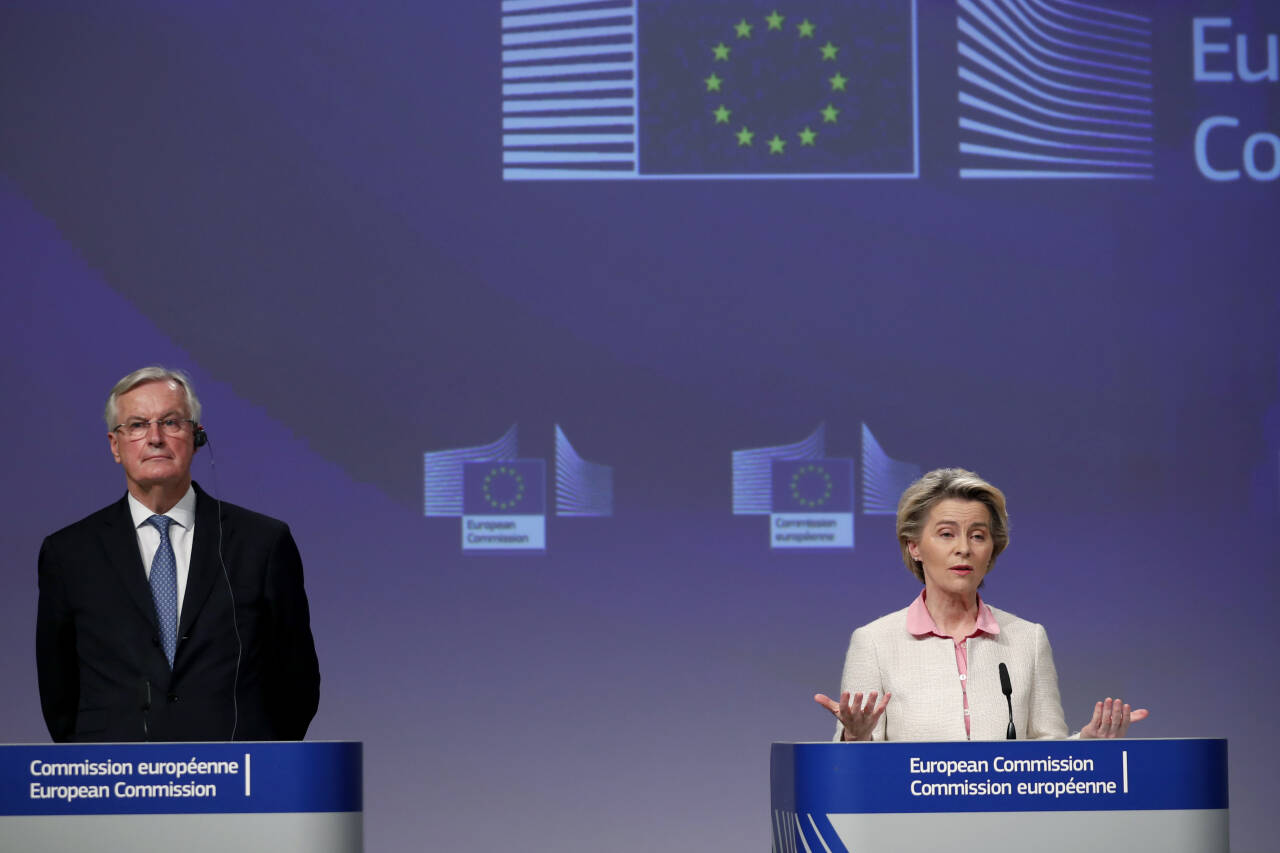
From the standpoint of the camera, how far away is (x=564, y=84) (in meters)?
5.16

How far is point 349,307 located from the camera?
514 cm

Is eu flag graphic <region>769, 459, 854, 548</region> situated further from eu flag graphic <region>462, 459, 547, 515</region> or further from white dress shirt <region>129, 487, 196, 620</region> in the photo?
white dress shirt <region>129, 487, 196, 620</region>

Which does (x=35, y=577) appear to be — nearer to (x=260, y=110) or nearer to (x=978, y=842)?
(x=260, y=110)

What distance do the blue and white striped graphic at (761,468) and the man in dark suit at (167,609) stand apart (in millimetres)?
2171

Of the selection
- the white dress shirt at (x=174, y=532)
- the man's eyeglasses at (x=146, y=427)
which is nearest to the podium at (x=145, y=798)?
the white dress shirt at (x=174, y=532)

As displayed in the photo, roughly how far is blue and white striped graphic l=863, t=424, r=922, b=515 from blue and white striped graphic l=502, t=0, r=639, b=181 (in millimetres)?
1425

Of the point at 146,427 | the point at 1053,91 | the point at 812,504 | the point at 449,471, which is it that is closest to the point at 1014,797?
the point at 146,427

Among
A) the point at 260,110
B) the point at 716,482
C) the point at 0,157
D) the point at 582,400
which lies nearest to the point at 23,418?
the point at 0,157

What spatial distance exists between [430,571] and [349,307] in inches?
37.9

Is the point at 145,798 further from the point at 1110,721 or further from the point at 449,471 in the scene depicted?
the point at 449,471

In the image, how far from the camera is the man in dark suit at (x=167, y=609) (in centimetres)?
306

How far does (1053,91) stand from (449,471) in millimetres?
2543

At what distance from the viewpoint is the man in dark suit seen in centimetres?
306

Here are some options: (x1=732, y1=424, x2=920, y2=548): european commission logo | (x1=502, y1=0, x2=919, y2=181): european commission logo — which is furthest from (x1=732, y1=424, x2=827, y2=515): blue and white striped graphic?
(x1=502, y1=0, x2=919, y2=181): european commission logo
